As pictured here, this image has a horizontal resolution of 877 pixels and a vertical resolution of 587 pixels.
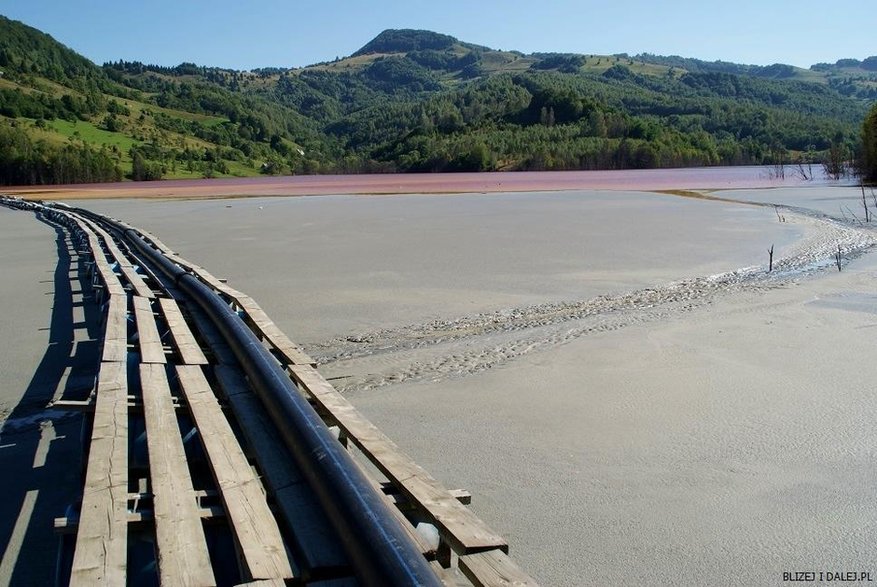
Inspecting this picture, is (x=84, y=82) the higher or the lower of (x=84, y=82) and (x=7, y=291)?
the higher

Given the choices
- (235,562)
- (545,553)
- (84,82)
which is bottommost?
(545,553)

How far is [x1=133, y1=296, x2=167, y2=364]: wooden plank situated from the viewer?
214 inches

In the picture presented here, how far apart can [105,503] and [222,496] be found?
446 millimetres

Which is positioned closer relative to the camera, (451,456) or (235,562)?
(235,562)

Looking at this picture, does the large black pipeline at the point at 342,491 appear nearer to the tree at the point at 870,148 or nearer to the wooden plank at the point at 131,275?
the wooden plank at the point at 131,275

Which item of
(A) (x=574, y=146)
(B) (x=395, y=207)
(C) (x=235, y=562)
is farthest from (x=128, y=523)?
(A) (x=574, y=146)

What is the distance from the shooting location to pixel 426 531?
293cm

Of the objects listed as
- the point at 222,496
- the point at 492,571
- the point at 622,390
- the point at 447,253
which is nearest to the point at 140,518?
the point at 222,496

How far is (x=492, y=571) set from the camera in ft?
8.41

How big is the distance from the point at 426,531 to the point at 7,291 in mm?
9759

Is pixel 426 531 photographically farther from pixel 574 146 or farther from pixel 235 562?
pixel 574 146

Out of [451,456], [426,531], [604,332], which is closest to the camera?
[426,531]

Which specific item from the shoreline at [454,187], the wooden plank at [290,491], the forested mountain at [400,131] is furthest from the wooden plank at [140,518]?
the forested mountain at [400,131]

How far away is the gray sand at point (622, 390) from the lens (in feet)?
11.9
